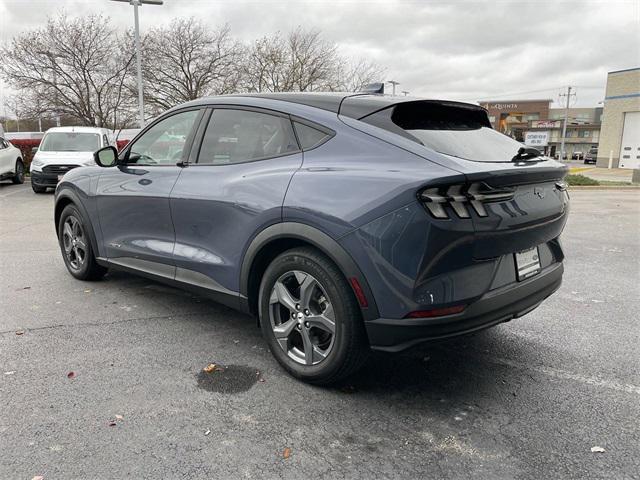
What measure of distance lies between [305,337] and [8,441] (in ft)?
5.06

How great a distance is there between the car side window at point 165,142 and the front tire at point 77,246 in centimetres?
104

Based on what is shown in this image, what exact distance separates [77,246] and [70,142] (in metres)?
10.7

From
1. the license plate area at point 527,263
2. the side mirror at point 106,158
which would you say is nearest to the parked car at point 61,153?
the side mirror at point 106,158

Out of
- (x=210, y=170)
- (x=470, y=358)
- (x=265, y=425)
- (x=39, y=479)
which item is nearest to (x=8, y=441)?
(x=39, y=479)

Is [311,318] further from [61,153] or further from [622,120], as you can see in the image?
[622,120]

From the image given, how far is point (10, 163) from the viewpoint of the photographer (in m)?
16.0

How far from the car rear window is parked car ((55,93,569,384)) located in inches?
0.4

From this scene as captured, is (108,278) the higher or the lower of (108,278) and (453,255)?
the lower

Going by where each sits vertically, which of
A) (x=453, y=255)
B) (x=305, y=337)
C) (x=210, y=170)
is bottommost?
(x=305, y=337)

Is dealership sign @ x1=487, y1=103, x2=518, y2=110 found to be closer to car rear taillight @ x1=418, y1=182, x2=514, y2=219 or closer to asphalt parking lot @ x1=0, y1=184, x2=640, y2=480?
asphalt parking lot @ x1=0, y1=184, x2=640, y2=480

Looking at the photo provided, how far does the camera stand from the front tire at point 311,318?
2688 millimetres

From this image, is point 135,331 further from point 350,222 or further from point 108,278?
point 350,222

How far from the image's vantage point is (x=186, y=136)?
3.79 meters

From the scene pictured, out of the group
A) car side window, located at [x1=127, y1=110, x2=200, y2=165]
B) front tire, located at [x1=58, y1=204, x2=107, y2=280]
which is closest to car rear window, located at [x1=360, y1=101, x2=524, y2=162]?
car side window, located at [x1=127, y1=110, x2=200, y2=165]
